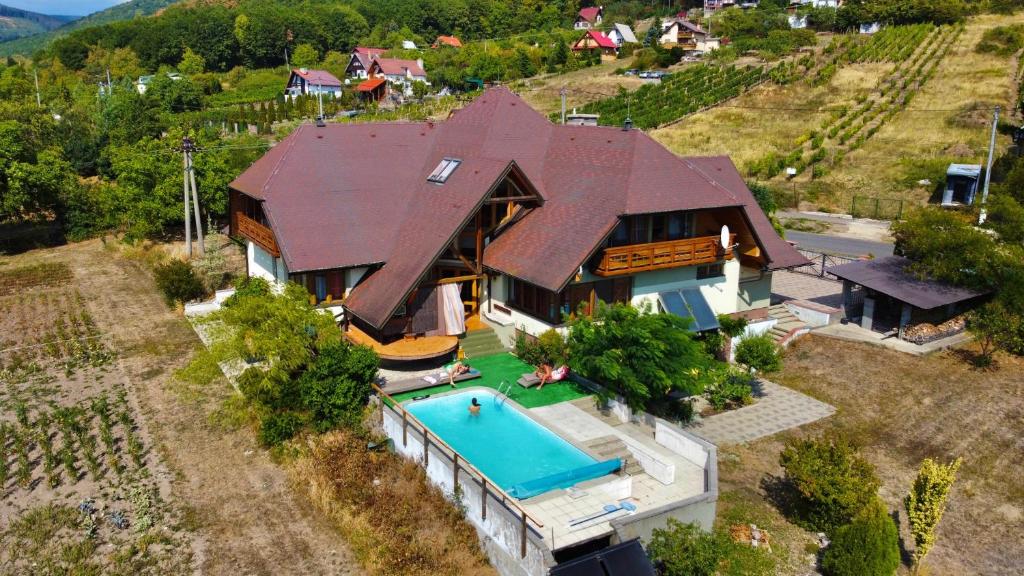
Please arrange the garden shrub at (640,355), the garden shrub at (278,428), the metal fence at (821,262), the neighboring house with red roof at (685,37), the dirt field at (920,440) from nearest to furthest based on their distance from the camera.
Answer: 1. the dirt field at (920,440)
2. the garden shrub at (640,355)
3. the garden shrub at (278,428)
4. the metal fence at (821,262)
5. the neighboring house with red roof at (685,37)

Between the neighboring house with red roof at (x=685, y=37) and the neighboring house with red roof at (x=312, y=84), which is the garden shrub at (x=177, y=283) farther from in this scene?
the neighboring house with red roof at (x=685, y=37)

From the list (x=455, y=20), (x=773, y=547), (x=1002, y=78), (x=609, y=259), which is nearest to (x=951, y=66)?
(x=1002, y=78)

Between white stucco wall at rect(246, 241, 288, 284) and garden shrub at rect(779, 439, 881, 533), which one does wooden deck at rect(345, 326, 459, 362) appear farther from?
garden shrub at rect(779, 439, 881, 533)

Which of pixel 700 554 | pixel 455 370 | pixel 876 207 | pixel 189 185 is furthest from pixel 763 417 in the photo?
pixel 876 207

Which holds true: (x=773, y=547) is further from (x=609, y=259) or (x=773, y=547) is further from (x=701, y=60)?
(x=701, y=60)

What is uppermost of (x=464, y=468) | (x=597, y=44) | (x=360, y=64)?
(x=597, y=44)

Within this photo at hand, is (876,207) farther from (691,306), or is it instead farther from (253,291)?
(253,291)

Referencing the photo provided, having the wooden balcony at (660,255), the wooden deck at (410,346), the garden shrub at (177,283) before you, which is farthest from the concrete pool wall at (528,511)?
the garden shrub at (177,283)
